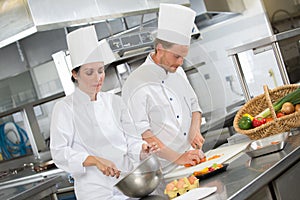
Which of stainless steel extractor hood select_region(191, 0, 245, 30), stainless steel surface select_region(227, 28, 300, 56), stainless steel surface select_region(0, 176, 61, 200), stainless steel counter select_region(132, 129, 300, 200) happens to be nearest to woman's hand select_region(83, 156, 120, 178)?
stainless steel counter select_region(132, 129, 300, 200)

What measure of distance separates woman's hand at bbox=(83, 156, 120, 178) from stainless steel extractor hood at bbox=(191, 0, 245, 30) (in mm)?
1823

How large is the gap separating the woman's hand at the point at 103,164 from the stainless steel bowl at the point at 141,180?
499mm

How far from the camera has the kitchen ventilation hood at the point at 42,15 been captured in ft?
7.14

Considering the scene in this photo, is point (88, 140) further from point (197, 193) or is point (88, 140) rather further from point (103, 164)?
point (197, 193)

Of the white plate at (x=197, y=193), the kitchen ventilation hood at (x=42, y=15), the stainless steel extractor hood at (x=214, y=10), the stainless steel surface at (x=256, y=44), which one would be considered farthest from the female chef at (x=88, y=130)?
the stainless steel extractor hood at (x=214, y=10)

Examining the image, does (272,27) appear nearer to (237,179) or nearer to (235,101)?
(235,101)

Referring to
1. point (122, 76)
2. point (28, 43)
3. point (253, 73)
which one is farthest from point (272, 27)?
point (28, 43)

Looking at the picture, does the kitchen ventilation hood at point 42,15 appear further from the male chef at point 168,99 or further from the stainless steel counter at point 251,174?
the stainless steel counter at point 251,174

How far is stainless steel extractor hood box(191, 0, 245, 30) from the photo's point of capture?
12.3 ft

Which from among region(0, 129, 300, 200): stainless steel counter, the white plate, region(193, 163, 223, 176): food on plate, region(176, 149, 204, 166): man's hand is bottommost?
region(0, 129, 300, 200): stainless steel counter

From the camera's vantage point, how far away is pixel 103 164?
7.18 feet

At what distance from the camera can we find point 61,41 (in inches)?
169

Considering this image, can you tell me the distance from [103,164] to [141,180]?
2.17 ft

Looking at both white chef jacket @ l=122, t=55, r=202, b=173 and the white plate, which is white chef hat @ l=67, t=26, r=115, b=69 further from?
the white plate
